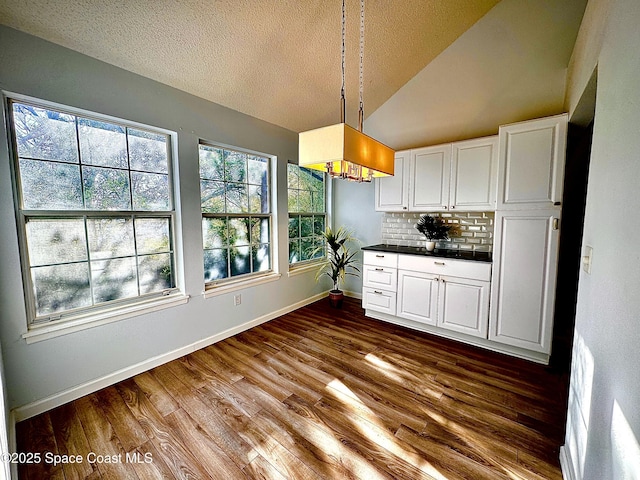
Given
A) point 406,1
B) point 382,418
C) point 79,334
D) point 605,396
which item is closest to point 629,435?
point 605,396

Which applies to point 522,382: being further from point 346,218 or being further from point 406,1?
point 406,1

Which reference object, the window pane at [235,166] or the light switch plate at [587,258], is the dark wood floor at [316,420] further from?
the window pane at [235,166]

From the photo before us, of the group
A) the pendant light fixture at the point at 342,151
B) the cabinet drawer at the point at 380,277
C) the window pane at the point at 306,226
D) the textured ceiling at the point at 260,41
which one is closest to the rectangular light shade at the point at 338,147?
the pendant light fixture at the point at 342,151

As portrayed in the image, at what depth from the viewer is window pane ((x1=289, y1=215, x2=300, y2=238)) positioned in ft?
12.1

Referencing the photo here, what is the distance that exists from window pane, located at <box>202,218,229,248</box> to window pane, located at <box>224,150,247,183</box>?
0.49 m

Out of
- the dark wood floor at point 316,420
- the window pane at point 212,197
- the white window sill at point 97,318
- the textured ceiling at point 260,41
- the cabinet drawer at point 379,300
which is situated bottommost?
the dark wood floor at point 316,420

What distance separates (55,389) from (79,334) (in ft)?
1.24

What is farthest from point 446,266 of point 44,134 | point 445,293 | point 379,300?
point 44,134

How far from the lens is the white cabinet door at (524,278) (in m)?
2.31

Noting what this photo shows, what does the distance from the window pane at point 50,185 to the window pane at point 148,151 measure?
41 centimetres

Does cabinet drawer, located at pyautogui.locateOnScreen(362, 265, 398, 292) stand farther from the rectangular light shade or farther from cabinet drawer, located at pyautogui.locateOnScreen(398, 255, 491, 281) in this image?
the rectangular light shade

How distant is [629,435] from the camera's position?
764 mm

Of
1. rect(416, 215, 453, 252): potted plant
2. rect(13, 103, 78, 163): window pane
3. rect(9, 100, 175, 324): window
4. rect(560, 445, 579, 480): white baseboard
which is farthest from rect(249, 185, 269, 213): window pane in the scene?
rect(560, 445, 579, 480): white baseboard

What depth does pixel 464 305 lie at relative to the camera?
2.75m
